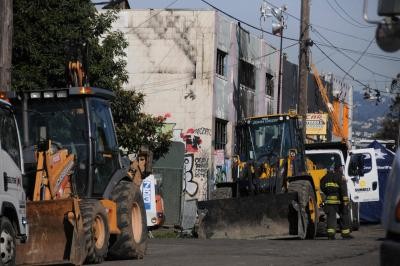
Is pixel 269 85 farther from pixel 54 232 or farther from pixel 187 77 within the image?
pixel 54 232

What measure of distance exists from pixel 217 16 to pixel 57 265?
23316mm

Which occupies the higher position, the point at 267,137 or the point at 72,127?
the point at 267,137

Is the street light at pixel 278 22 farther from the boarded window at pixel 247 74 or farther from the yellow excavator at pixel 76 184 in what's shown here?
the yellow excavator at pixel 76 184

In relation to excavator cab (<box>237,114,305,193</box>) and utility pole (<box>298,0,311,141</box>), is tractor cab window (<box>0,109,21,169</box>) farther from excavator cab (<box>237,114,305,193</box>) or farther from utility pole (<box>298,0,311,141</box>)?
utility pole (<box>298,0,311,141</box>)

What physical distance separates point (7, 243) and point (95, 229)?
2.70 m

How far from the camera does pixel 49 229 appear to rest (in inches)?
530

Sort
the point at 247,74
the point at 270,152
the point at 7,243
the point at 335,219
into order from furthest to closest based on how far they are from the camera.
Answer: the point at 247,74 → the point at 270,152 → the point at 335,219 → the point at 7,243

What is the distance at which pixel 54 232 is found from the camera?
1349 centimetres

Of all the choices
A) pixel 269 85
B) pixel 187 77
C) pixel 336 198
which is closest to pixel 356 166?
pixel 336 198

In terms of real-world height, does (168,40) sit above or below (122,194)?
above

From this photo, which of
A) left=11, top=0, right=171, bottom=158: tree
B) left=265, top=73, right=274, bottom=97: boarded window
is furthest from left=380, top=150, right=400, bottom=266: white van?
left=265, top=73, right=274, bottom=97: boarded window

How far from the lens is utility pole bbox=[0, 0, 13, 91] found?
17.0 m

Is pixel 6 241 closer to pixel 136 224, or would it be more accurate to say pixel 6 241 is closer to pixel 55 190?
pixel 55 190

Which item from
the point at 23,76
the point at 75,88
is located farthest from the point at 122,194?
the point at 23,76
